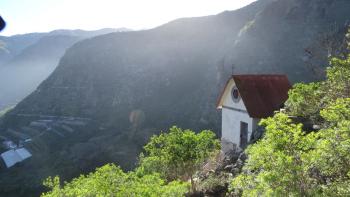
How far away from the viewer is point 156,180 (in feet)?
39.2

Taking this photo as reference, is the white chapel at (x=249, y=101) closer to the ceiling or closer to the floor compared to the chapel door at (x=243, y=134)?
closer to the ceiling

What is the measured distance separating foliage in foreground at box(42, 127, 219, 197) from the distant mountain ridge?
47.2 m

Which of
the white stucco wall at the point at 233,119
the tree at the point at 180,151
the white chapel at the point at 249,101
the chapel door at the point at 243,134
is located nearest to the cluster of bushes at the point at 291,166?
the tree at the point at 180,151

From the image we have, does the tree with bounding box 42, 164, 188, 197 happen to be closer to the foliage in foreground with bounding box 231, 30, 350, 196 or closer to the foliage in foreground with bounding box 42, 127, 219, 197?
the foliage in foreground with bounding box 42, 127, 219, 197

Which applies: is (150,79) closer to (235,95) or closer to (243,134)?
(235,95)

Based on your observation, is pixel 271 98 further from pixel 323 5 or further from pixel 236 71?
pixel 323 5

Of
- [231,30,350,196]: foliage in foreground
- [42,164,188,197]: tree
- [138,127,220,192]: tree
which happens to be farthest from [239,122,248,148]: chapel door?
[231,30,350,196]: foliage in foreground

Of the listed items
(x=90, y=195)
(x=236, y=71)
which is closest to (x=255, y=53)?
(x=236, y=71)

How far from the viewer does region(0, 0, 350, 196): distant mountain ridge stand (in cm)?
7469

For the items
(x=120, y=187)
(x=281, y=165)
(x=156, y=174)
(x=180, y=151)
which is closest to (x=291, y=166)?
(x=281, y=165)

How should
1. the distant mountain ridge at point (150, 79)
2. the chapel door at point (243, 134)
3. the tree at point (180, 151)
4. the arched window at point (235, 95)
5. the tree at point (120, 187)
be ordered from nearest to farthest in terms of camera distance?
1. the tree at point (120, 187)
2. the tree at point (180, 151)
3. the chapel door at point (243, 134)
4. the arched window at point (235, 95)
5. the distant mountain ridge at point (150, 79)

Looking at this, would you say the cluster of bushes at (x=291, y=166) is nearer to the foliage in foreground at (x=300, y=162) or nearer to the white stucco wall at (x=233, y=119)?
the foliage in foreground at (x=300, y=162)

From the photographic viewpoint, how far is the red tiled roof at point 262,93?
22000 millimetres

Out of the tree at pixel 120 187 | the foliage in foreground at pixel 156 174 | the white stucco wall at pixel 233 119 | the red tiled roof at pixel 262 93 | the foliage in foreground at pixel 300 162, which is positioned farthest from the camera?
the white stucco wall at pixel 233 119
